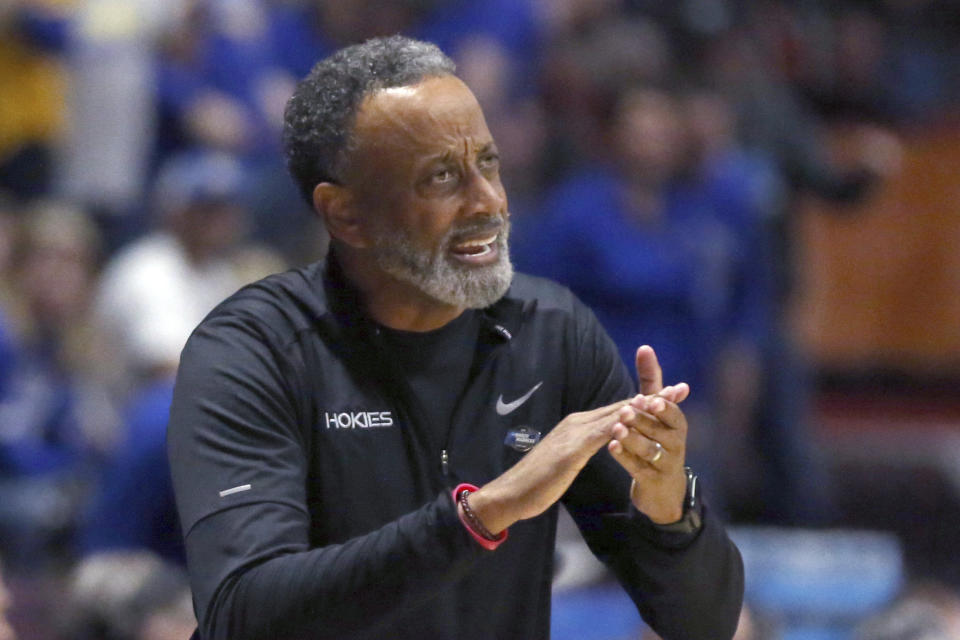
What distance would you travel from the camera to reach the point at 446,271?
96.0 inches

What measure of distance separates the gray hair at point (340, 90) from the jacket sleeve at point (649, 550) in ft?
1.68

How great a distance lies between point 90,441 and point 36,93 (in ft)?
5.20

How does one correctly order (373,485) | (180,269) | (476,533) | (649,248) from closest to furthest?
(476,533), (373,485), (180,269), (649,248)

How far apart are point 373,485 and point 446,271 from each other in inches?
14.3

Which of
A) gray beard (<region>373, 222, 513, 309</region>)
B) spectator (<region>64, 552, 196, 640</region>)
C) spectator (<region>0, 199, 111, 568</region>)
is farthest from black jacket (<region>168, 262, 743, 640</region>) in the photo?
spectator (<region>0, 199, 111, 568</region>)

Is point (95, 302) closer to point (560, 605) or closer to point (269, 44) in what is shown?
point (269, 44)

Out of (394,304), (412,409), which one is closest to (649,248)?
(394,304)

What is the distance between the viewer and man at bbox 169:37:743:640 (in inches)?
85.0

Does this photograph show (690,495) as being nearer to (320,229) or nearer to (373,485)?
(373,485)

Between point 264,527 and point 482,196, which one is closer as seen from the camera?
point 264,527

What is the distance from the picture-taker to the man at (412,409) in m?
2.16

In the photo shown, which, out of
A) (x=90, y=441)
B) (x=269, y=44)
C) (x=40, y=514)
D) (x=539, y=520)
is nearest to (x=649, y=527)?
(x=539, y=520)

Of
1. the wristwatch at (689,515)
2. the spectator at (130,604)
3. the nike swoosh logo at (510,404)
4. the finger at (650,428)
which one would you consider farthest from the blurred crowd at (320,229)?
the finger at (650,428)

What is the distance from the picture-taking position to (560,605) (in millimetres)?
4832
